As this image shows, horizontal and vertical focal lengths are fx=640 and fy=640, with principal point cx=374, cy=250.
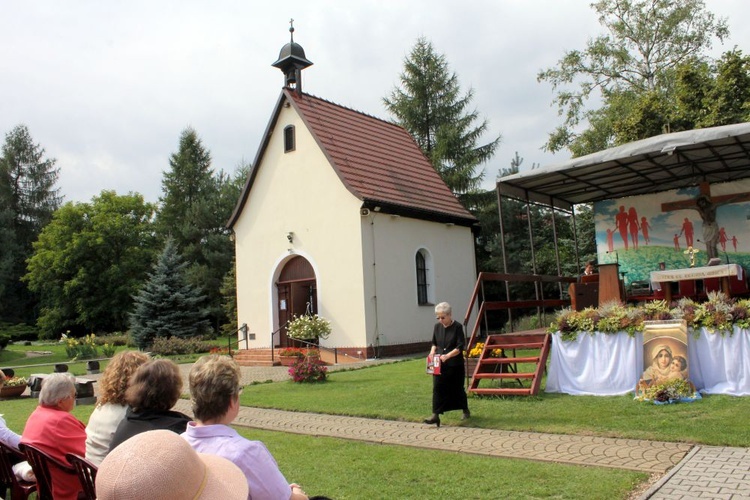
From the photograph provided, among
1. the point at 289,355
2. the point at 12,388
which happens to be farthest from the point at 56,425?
the point at 289,355

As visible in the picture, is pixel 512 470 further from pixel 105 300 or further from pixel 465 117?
pixel 105 300

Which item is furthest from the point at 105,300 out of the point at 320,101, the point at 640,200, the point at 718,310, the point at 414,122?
the point at 718,310

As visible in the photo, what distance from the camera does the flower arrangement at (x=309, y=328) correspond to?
19.3 meters

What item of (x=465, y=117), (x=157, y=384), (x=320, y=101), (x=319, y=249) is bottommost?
(x=157, y=384)

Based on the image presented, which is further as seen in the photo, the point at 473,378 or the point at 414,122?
the point at 414,122

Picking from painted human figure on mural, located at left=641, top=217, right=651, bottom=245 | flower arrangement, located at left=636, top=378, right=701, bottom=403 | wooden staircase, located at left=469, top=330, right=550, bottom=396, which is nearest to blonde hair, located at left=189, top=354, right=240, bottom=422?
flower arrangement, located at left=636, top=378, right=701, bottom=403

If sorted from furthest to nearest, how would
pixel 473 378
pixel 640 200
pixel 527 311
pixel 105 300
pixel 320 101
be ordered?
pixel 105 300, pixel 527 311, pixel 320 101, pixel 640 200, pixel 473 378

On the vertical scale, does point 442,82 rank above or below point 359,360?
above

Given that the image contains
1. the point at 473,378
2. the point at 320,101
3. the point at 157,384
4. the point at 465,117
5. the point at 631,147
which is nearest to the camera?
the point at 157,384

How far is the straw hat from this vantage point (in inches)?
70.3

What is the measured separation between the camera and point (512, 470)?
6070mm

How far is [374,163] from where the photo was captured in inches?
888

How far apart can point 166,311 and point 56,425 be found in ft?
88.4

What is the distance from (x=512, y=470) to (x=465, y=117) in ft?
95.3
